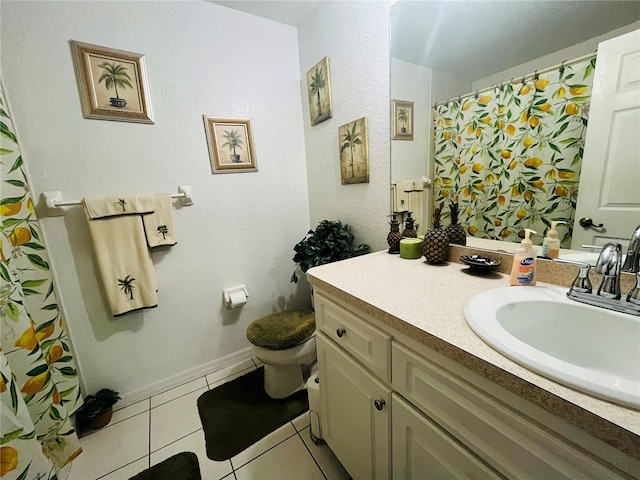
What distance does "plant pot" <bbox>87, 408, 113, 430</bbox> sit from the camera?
1.31 meters

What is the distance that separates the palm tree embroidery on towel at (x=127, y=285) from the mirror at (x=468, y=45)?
1472 millimetres

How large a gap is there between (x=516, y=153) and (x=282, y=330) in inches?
51.7

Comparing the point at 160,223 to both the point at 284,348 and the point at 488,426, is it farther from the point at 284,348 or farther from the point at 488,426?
the point at 488,426

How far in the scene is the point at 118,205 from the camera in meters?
1.28

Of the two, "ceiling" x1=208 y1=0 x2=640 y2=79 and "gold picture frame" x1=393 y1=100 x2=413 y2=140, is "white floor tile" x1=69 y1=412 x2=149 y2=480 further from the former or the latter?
"ceiling" x1=208 y1=0 x2=640 y2=79

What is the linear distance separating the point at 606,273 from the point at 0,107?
6.73 ft

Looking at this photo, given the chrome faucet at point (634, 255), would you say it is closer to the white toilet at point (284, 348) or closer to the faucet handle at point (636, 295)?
the faucet handle at point (636, 295)

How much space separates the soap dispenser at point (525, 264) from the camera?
71 cm

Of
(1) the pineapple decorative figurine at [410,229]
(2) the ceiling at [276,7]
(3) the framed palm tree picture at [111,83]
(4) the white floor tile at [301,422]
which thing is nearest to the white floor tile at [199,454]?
(4) the white floor tile at [301,422]

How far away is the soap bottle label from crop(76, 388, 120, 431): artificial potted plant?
2.02m

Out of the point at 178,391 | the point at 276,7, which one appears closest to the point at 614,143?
the point at 276,7

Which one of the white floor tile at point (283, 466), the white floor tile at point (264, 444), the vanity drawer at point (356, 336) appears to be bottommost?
the white floor tile at point (264, 444)

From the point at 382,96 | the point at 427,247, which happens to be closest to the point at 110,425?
the point at 427,247

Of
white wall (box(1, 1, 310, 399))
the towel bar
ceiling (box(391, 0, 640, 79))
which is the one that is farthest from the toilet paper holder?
ceiling (box(391, 0, 640, 79))
